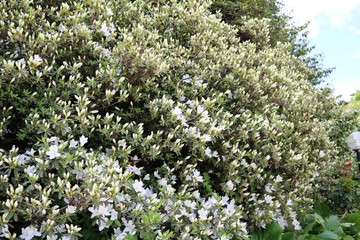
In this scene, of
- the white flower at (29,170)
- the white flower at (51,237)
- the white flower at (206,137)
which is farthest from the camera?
the white flower at (206,137)

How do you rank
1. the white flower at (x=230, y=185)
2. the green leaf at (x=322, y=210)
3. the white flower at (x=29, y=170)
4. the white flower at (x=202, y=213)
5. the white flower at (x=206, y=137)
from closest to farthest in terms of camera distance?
the white flower at (x=29, y=170) → the white flower at (x=202, y=213) → the white flower at (x=206, y=137) → the white flower at (x=230, y=185) → the green leaf at (x=322, y=210)

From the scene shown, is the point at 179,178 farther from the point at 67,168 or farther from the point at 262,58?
the point at 262,58

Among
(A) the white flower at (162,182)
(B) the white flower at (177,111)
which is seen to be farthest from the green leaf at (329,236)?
(B) the white flower at (177,111)

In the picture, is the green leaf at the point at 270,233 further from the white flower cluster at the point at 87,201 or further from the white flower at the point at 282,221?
the white flower cluster at the point at 87,201

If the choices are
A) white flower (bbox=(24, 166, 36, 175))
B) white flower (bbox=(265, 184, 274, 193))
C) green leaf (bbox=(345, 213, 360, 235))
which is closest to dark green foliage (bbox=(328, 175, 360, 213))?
green leaf (bbox=(345, 213, 360, 235))

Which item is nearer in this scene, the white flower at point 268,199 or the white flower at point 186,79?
the white flower at point 268,199

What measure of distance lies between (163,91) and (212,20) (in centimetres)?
182

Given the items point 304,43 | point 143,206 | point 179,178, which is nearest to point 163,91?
point 179,178

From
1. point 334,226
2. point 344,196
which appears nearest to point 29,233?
point 334,226

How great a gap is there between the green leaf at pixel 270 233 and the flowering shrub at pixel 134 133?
0.10 meters

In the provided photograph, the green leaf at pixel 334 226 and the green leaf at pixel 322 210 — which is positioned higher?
the green leaf at pixel 334 226

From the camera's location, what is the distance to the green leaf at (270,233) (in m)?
3.33

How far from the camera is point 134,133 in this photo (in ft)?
9.31

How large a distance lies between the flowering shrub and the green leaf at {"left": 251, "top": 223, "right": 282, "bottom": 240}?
0.34 feet
